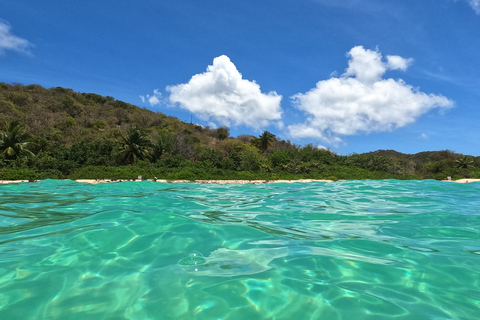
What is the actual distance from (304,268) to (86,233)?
263 centimetres

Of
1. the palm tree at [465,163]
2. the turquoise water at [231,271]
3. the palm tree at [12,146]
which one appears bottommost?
the turquoise water at [231,271]

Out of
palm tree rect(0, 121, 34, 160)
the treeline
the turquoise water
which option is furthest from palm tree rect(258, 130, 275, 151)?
the turquoise water

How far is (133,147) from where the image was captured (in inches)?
989

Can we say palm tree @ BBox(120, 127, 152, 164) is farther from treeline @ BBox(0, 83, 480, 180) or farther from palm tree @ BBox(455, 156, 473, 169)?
palm tree @ BBox(455, 156, 473, 169)

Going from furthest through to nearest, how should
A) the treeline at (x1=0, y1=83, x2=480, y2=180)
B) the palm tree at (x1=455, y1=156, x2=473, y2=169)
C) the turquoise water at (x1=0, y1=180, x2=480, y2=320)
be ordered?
1. the palm tree at (x1=455, y1=156, x2=473, y2=169)
2. the treeline at (x1=0, y1=83, x2=480, y2=180)
3. the turquoise water at (x1=0, y1=180, x2=480, y2=320)

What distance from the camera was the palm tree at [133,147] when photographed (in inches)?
991

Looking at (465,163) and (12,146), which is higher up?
(465,163)

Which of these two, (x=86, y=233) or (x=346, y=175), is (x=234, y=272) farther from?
(x=346, y=175)

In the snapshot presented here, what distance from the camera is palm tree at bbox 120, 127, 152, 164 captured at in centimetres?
2517

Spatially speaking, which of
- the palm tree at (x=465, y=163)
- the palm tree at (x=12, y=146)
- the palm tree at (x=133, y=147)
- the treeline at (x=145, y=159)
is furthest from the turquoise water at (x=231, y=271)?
the palm tree at (x=465, y=163)

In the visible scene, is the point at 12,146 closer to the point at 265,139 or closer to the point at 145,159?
the point at 145,159

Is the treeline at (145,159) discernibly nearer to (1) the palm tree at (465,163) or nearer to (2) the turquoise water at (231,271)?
(1) the palm tree at (465,163)

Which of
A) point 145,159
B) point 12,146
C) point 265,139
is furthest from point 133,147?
point 265,139

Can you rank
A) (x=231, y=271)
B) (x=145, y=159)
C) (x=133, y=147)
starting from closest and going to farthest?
(x=231, y=271), (x=133, y=147), (x=145, y=159)
